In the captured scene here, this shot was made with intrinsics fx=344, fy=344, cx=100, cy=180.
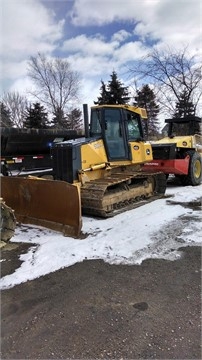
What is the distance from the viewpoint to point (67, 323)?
297 centimetres

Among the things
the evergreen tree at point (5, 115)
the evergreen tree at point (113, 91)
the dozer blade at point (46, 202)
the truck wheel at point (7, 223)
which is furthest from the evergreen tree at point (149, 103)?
the truck wheel at point (7, 223)

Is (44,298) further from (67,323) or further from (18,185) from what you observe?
(18,185)

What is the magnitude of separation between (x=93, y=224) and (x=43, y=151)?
8.13 meters

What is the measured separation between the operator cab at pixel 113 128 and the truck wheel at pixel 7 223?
324 cm

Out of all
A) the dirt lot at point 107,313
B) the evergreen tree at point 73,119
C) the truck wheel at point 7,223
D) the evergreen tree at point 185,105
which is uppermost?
the evergreen tree at point 73,119

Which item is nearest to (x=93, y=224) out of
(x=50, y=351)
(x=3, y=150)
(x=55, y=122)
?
(x=50, y=351)

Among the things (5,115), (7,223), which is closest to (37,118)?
(5,115)

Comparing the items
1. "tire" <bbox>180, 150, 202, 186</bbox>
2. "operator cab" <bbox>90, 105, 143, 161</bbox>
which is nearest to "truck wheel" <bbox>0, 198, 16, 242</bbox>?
"operator cab" <bbox>90, 105, 143, 161</bbox>

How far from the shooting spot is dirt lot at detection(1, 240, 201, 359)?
8.57 ft

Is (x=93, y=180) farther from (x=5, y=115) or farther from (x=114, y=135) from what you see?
(x=5, y=115)

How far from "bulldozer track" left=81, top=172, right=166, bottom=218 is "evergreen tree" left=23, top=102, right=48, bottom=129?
26.2 meters

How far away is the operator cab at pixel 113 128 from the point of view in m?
7.66

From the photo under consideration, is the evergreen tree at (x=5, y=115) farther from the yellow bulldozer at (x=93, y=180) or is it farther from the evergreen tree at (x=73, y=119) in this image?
the yellow bulldozer at (x=93, y=180)

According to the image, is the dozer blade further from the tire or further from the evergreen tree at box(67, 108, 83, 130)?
the evergreen tree at box(67, 108, 83, 130)
